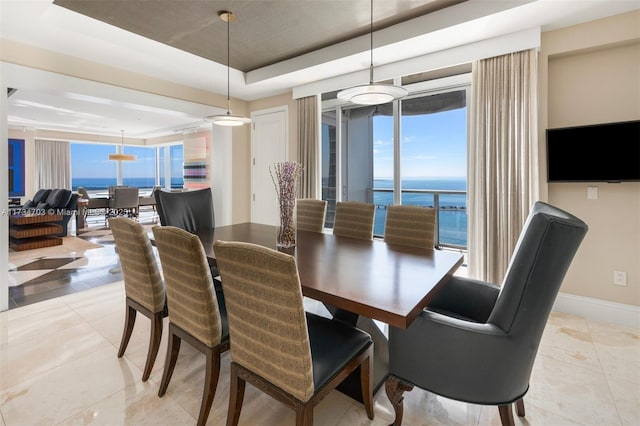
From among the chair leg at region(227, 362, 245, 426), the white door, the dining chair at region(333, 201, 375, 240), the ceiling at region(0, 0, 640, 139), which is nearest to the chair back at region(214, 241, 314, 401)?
the chair leg at region(227, 362, 245, 426)

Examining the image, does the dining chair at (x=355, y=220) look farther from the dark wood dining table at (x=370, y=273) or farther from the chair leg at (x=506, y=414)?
the chair leg at (x=506, y=414)

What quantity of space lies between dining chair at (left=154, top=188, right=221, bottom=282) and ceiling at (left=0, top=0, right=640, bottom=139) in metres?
1.63

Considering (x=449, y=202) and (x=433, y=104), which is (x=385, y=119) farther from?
(x=449, y=202)

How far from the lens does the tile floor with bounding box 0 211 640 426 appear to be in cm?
172

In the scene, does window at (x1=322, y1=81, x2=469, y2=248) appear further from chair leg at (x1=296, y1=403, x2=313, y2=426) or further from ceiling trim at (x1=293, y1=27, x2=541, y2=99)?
chair leg at (x1=296, y1=403, x2=313, y2=426)

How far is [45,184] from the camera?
9492 mm

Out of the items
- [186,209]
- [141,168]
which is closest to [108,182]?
[141,168]

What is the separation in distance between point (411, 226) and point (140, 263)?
202 cm

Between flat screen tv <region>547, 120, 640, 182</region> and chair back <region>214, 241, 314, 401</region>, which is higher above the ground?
flat screen tv <region>547, 120, 640, 182</region>

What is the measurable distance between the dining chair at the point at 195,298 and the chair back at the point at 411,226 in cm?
158

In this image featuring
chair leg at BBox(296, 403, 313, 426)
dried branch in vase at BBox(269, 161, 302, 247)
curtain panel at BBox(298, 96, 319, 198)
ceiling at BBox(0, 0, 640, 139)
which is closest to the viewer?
chair leg at BBox(296, 403, 313, 426)

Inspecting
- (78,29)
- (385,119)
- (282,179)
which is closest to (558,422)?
(282,179)

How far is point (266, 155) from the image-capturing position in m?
5.27

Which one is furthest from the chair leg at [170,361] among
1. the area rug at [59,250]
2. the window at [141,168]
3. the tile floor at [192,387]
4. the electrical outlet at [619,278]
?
the window at [141,168]
